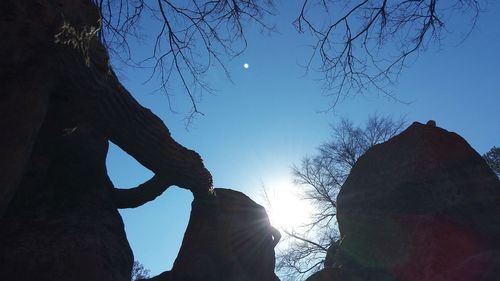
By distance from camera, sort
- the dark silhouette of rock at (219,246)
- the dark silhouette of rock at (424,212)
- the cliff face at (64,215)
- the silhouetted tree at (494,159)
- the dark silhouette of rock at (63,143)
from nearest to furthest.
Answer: the dark silhouette of rock at (63,143), the cliff face at (64,215), the dark silhouette of rock at (219,246), the dark silhouette of rock at (424,212), the silhouetted tree at (494,159)

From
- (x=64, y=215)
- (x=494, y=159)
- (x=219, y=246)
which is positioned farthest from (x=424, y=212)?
(x=494, y=159)

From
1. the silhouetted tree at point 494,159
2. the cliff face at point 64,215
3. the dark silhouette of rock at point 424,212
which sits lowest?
the cliff face at point 64,215

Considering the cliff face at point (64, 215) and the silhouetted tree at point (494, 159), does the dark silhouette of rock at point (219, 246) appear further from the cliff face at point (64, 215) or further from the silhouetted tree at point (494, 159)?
the silhouetted tree at point (494, 159)

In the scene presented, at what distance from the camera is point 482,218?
6824mm

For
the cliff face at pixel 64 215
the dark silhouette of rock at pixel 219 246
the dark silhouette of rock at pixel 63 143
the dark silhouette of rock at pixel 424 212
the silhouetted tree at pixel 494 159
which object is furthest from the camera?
the silhouetted tree at pixel 494 159

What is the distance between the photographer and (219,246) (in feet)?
20.9

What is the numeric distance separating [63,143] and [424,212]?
6.32m

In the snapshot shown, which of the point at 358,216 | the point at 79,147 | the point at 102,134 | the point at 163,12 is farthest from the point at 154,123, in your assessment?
the point at 358,216

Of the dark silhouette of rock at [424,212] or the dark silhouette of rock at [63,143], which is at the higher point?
the dark silhouette of rock at [424,212]

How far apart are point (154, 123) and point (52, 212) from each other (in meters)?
1.33

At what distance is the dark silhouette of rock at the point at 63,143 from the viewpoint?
2406 millimetres

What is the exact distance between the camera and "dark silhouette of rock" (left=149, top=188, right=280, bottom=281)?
6277 millimetres

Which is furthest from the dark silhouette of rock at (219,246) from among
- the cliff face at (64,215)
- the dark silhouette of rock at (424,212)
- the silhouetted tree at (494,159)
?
the silhouetted tree at (494,159)

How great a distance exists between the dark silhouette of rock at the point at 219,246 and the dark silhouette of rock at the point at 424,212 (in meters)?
1.93
